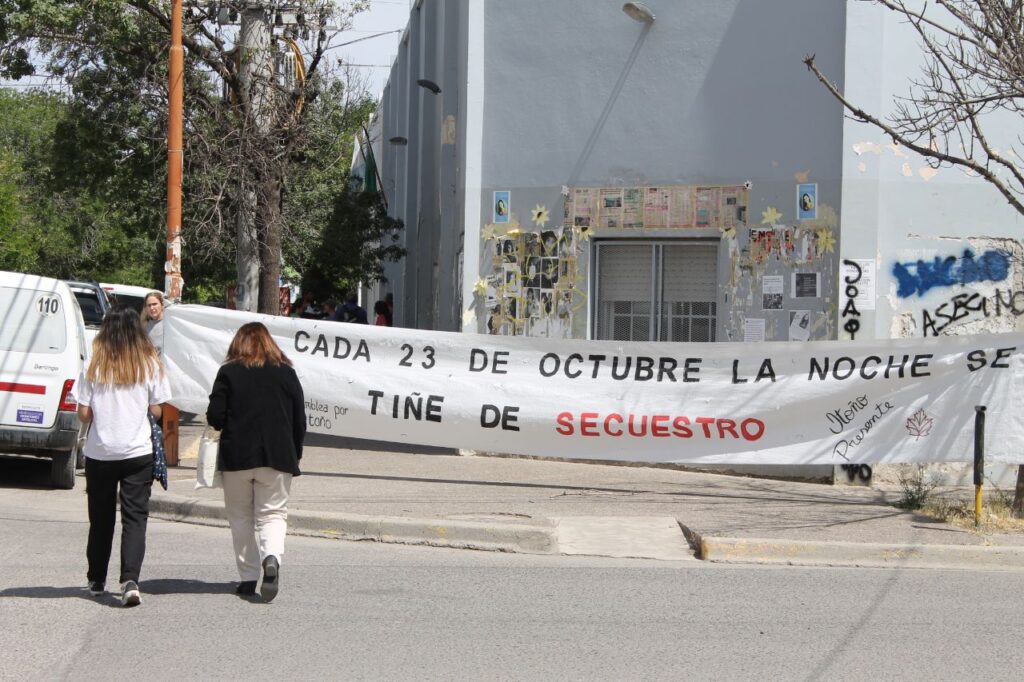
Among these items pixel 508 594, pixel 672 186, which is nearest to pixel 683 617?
pixel 508 594

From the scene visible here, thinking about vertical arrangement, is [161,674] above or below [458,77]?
below

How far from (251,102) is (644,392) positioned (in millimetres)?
9892

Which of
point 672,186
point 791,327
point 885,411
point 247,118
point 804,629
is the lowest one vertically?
point 804,629

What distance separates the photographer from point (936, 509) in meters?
10.4

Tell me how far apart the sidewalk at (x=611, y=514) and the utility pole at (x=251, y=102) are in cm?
599

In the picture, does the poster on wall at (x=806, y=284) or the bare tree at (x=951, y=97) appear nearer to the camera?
the bare tree at (x=951, y=97)

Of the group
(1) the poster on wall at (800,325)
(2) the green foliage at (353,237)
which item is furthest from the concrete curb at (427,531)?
(2) the green foliage at (353,237)

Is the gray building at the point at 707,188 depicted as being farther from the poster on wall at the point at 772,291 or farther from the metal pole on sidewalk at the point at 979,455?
the metal pole on sidewalk at the point at 979,455

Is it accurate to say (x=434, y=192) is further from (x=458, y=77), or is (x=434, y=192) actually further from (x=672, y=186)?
(x=672, y=186)

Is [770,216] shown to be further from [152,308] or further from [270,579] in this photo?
[270,579]

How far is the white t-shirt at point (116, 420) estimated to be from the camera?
277 inches

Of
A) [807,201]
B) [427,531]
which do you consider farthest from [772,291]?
[427,531]

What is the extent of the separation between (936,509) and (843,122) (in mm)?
4811

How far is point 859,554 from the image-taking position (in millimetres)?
8984
